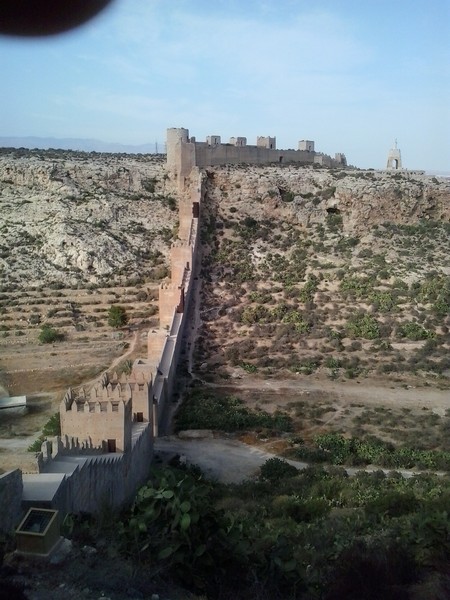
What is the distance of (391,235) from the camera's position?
1265 inches

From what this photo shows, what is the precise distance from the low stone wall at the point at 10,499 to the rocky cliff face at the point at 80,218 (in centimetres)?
2211

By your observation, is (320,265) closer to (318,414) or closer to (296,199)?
(296,199)

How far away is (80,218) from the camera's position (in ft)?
106

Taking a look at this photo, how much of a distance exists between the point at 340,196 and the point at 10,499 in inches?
1126

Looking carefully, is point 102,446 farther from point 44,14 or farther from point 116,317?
point 116,317

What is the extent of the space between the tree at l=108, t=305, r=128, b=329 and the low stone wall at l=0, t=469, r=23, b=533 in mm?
17732

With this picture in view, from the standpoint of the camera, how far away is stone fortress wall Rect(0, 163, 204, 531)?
787 centimetres

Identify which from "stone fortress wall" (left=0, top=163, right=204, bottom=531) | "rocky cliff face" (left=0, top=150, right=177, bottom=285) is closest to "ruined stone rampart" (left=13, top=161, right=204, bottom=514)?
"stone fortress wall" (left=0, top=163, right=204, bottom=531)

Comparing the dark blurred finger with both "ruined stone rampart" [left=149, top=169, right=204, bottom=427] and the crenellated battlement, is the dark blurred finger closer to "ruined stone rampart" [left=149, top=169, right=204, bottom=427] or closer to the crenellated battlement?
"ruined stone rampart" [left=149, top=169, right=204, bottom=427]

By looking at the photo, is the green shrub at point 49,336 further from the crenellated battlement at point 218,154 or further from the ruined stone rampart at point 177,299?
the crenellated battlement at point 218,154

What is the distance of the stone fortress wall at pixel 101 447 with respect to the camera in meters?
7.87

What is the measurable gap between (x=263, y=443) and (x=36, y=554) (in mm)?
11213

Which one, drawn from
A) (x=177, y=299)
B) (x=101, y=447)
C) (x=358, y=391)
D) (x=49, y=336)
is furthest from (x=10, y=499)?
(x=49, y=336)

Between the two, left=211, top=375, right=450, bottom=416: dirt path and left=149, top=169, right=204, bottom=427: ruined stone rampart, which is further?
left=211, top=375, right=450, bottom=416: dirt path
